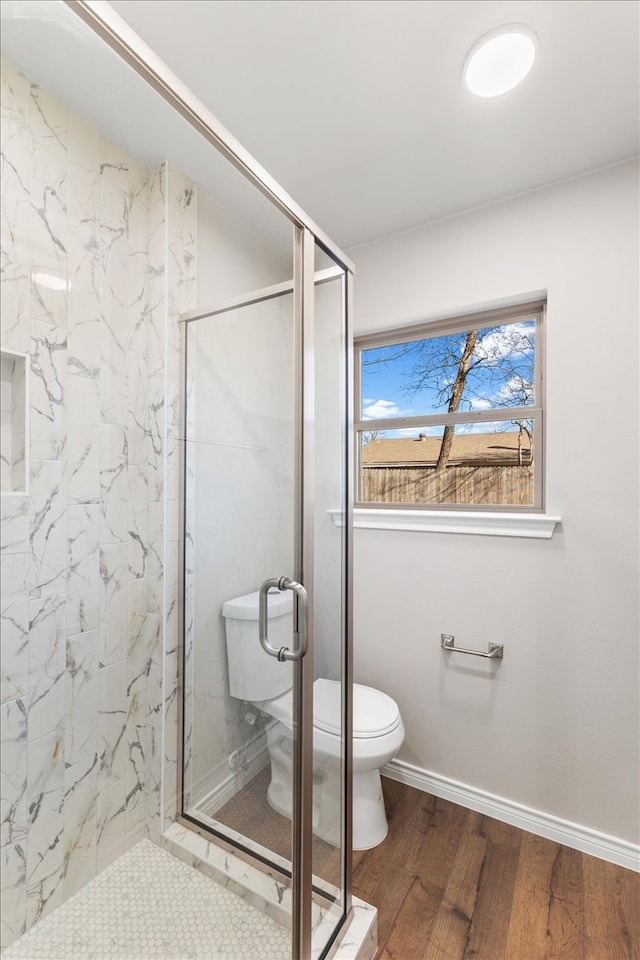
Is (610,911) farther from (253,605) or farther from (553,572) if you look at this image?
(253,605)

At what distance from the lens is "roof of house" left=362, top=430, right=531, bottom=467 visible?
6.30 feet

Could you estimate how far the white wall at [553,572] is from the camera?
1553 mm

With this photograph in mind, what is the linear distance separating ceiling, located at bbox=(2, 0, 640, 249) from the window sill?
1.29 meters

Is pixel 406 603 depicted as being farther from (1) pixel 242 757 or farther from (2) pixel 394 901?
(1) pixel 242 757

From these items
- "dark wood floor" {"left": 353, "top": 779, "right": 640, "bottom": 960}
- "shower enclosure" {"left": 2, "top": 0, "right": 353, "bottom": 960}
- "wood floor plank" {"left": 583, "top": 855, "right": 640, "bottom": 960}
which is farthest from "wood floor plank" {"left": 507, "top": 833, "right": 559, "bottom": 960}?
"shower enclosure" {"left": 2, "top": 0, "right": 353, "bottom": 960}

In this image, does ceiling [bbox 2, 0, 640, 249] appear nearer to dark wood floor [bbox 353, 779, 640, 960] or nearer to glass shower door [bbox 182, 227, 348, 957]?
glass shower door [bbox 182, 227, 348, 957]

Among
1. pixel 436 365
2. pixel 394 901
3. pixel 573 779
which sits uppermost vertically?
pixel 436 365

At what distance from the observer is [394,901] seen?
1.38 metres

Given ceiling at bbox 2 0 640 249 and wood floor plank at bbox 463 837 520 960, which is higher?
ceiling at bbox 2 0 640 249

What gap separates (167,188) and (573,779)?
2224 millimetres

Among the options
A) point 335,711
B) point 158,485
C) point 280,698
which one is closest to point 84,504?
point 158,485

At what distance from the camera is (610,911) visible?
1351 millimetres

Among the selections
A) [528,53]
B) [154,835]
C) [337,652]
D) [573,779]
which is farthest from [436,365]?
[154,835]

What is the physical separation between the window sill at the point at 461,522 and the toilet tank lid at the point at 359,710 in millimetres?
718
